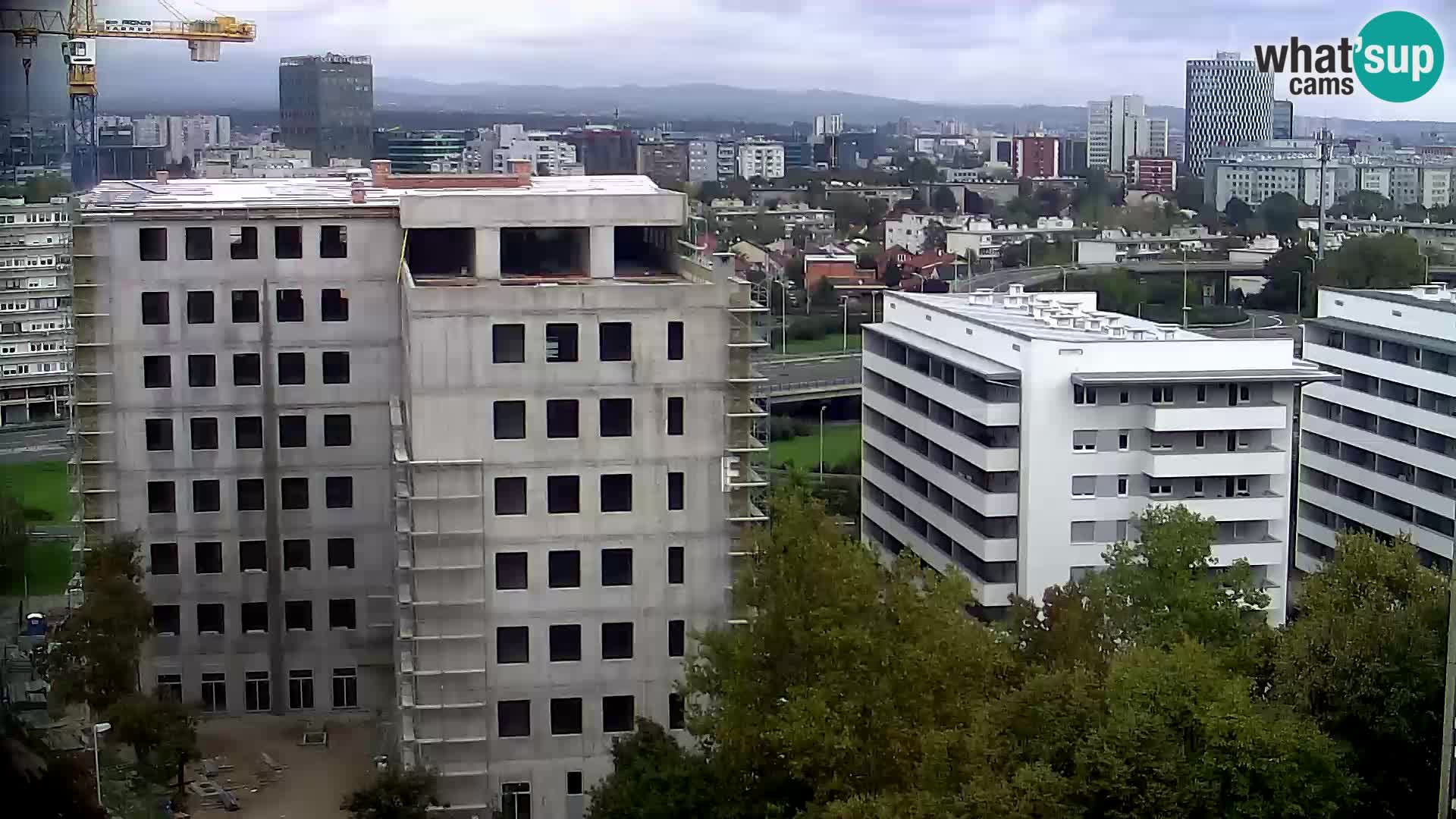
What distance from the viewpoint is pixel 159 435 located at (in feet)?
23.2

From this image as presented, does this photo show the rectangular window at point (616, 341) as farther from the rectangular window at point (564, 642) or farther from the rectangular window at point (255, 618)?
the rectangular window at point (255, 618)

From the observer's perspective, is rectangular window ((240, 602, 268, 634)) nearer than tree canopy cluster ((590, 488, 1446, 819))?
No

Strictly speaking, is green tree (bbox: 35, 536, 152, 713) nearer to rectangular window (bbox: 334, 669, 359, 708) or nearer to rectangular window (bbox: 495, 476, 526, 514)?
rectangular window (bbox: 334, 669, 359, 708)

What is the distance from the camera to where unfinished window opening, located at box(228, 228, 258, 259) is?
7.10 meters

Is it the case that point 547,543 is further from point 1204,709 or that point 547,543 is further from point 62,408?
point 62,408

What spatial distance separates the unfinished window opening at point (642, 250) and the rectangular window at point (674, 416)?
117 cm

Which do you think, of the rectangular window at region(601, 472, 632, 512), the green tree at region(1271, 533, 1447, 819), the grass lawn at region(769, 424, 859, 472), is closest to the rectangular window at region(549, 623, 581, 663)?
the rectangular window at region(601, 472, 632, 512)

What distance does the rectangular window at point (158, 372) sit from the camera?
705 centimetres

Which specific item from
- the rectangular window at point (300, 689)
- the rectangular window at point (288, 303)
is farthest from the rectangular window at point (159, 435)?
the rectangular window at point (300, 689)

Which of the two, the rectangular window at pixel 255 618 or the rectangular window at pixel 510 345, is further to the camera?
the rectangular window at pixel 255 618

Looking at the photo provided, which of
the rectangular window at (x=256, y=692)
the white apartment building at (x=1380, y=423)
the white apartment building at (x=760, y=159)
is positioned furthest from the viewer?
the white apartment building at (x=760, y=159)

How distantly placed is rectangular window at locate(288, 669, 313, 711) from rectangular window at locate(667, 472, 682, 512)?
2252mm

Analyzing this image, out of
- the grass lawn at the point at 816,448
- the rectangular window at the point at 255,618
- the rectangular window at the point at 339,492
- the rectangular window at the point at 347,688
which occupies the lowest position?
the rectangular window at the point at 347,688

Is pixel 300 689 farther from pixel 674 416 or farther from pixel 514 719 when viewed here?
pixel 674 416
